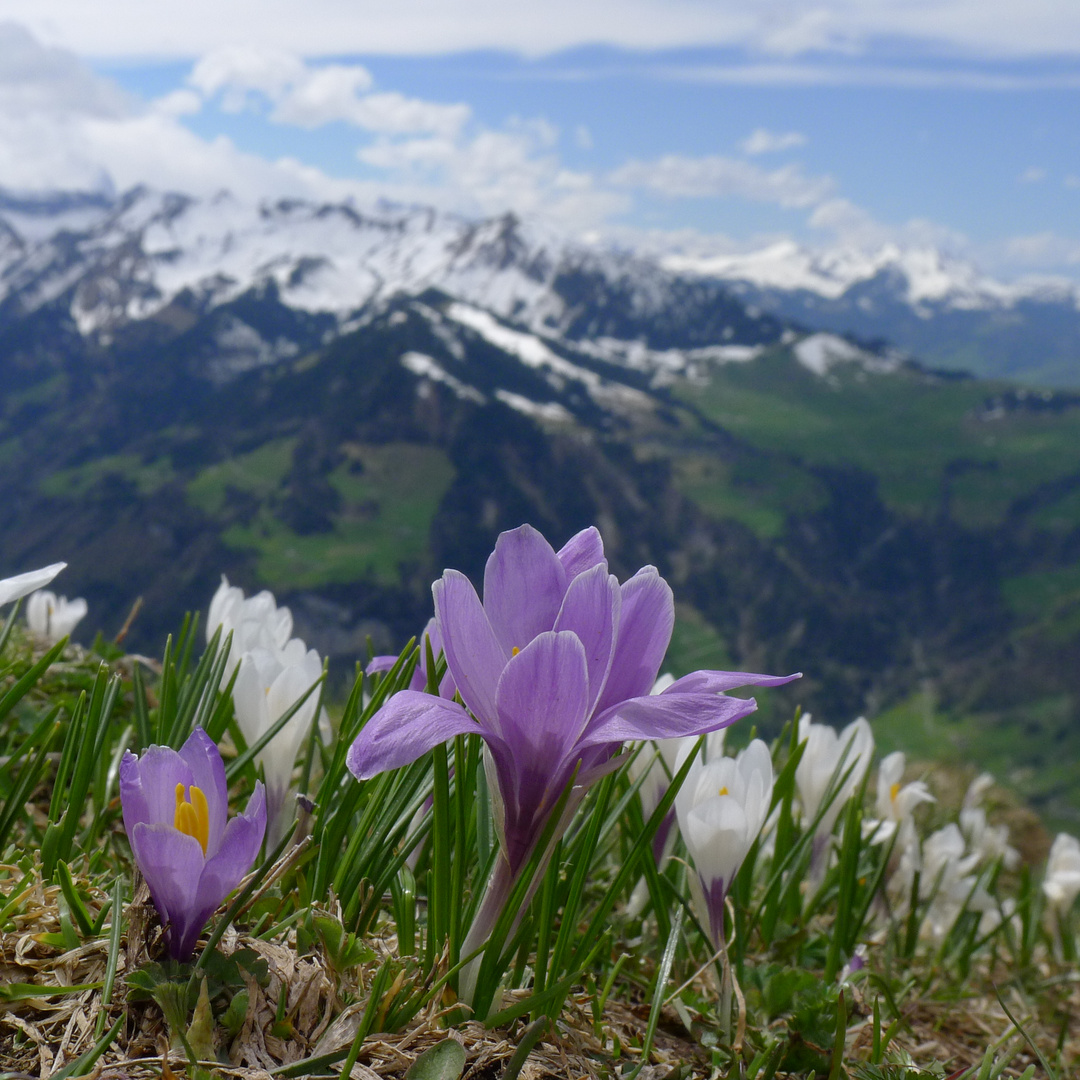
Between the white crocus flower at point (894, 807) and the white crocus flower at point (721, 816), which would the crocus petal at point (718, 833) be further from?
the white crocus flower at point (894, 807)

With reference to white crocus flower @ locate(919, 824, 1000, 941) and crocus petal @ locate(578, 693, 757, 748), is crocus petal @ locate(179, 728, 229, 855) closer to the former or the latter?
crocus petal @ locate(578, 693, 757, 748)

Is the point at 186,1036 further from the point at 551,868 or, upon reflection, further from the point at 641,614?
the point at 641,614

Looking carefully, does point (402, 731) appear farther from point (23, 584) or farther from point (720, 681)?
point (23, 584)

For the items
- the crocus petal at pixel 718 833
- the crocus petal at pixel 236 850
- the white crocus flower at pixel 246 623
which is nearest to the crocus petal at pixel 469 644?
the crocus petal at pixel 236 850

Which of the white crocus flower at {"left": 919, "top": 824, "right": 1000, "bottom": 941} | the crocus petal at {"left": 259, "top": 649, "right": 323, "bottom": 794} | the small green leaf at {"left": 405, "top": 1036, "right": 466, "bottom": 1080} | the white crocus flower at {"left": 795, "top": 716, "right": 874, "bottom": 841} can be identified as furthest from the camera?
the white crocus flower at {"left": 919, "top": 824, "right": 1000, "bottom": 941}

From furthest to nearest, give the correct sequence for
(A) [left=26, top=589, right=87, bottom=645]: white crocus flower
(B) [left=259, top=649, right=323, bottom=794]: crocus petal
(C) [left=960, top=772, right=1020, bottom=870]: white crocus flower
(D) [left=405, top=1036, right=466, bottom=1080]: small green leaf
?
(C) [left=960, top=772, right=1020, bottom=870]: white crocus flower < (A) [left=26, top=589, right=87, bottom=645]: white crocus flower < (B) [left=259, top=649, right=323, bottom=794]: crocus petal < (D) [left=405, top=1036, right=466, bottom=1080]: small green leaf

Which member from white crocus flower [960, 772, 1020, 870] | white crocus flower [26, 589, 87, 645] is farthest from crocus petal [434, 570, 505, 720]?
white crocus flower [26, 589, 87, 645]

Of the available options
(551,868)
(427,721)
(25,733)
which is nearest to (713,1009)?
(551,868)

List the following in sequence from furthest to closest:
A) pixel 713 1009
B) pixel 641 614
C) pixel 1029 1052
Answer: pixel 1029 1052 → pixel 713 1009 → pixel 641 614
